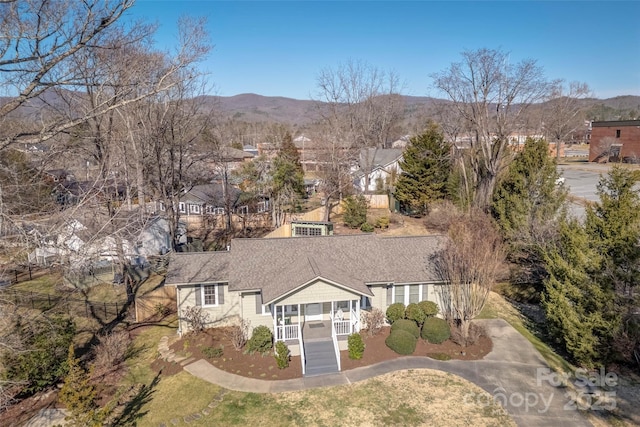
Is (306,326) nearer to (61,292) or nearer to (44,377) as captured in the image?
(44,377)

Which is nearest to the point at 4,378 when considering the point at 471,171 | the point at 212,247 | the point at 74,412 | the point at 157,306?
the point at 74,412

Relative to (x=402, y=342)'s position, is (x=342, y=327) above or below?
above

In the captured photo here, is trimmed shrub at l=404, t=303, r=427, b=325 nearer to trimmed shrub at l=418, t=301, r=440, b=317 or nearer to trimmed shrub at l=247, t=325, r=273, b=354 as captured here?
trimmed shrub at l=418, t=301, r=440, b=317

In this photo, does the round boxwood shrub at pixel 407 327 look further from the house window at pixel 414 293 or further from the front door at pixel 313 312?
the front door at pixel 313 312

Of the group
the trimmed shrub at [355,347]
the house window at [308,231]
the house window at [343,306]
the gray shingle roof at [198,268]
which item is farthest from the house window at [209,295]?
the house window at [308,231]

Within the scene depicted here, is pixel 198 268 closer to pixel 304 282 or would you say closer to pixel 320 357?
pixel 304 282

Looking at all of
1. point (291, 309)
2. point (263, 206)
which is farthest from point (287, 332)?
point (263, 206)

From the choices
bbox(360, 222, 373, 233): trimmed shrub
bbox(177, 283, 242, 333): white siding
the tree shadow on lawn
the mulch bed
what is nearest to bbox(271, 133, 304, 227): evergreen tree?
bbox(360, 222, 373, 233): trimmed shrub

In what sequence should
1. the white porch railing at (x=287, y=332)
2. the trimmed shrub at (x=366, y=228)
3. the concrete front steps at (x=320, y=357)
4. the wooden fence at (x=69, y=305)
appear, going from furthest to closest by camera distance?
the trimmed shrub at (x=366, y=228) < the wooden fence at (x=69, y=305) < the white porch railing at (x=287, y=332) < the concrete front steps at (x=320, y=357)
